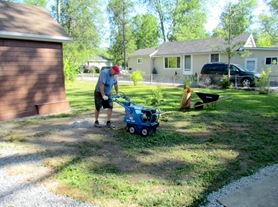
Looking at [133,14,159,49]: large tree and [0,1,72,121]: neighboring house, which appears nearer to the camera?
[0,1,72,121]: neighboring house

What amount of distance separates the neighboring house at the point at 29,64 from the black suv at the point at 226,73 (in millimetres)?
10969

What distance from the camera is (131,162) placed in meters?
4.00

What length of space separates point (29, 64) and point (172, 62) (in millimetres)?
20178

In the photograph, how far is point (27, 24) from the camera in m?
7.98

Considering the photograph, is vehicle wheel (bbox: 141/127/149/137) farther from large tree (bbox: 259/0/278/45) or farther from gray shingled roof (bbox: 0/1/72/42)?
large tree (bbox: 259/0/278/45)

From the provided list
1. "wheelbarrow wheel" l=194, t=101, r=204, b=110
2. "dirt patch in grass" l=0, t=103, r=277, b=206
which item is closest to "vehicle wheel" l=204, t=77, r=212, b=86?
"wheelbarrow wheel" l=194, t=101, r=204, b=110

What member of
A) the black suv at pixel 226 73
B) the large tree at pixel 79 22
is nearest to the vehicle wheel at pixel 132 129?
the black suv at pixel 226 73

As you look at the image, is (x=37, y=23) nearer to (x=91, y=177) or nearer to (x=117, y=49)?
(x=91, y=177)

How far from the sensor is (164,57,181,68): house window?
25.7 m

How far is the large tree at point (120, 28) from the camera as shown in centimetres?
3544

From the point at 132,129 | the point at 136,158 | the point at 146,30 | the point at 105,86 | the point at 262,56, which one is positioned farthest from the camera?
the point at 146,30

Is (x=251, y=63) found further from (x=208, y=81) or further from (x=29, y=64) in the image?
(x=29, y=64)

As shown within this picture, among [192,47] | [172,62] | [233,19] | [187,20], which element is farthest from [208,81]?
[187,20]

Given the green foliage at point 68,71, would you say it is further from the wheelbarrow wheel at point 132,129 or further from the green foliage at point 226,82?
the wheelbarrow wheel at point 132,129
